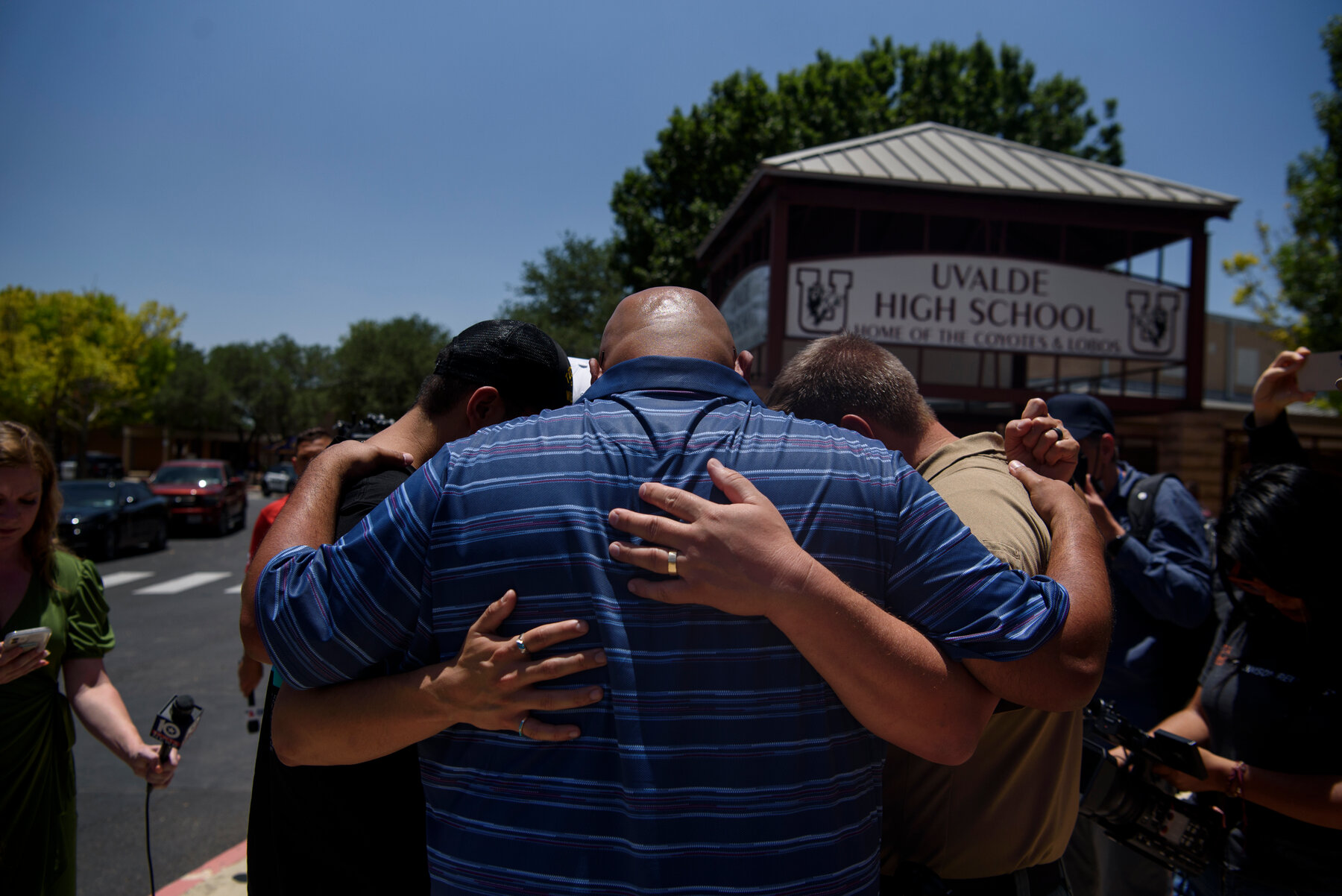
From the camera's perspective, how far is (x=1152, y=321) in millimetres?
13188

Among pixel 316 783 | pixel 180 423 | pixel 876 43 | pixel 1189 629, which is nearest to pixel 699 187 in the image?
pixel 876 43

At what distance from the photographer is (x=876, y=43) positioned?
22141mm

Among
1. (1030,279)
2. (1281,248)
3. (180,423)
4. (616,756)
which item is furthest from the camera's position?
(180,423)

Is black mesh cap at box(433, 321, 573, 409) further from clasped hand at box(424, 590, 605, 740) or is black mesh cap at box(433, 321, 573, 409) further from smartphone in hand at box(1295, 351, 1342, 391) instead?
smartphone in hand at box(1295, 351, 1342, 391)

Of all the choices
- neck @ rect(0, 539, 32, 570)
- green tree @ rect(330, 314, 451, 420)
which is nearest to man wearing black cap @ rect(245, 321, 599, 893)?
neck @ rect(0, 539, 32, 570)

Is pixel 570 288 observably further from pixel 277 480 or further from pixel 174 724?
pixel 174 724

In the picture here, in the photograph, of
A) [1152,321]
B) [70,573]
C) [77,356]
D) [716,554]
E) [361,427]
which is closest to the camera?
[716,554]

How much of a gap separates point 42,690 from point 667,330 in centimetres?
235

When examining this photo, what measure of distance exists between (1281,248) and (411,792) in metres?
17.2

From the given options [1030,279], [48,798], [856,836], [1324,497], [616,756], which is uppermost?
[1030,279]

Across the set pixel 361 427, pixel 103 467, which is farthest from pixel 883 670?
pixel 103 467

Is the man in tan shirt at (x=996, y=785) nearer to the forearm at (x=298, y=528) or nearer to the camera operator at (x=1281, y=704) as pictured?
the camera operator at (x=1281, y=704)

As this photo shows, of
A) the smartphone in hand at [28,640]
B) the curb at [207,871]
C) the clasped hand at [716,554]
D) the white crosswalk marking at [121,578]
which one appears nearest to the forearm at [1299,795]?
the clasped hand at [716,554]

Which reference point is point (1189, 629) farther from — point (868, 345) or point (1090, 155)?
point (1090, 155)
